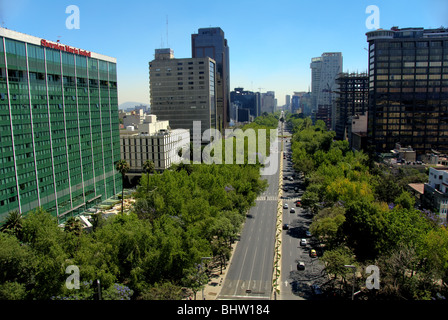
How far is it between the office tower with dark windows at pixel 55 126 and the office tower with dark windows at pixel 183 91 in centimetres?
5173

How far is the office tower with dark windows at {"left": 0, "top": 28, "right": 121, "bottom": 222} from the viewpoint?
45.1m

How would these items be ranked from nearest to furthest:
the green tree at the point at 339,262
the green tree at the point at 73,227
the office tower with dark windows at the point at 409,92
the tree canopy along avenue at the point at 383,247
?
the tree canopy along avenue at the point at 383,247
the green tree at the point at 339,262
the green tree at the point at 73,227
the office tower with dark windows at the point at 409,92

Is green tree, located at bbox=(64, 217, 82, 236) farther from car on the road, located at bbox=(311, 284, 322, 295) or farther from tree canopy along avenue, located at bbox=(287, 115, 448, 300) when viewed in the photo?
tree canopy along avenue, located at bbox=(287, 115, 448, 300)

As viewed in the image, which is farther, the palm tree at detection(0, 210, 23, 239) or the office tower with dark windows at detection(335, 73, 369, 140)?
the office tower with dark windows at detection(335, 73, 369, 140)

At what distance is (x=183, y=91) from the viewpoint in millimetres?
121188

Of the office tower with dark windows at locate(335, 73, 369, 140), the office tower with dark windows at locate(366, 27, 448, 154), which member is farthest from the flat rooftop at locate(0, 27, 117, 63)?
the office tower with dark windows at locate(335, 73, 369, 140)

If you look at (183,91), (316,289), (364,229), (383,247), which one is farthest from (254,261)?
(183,91)

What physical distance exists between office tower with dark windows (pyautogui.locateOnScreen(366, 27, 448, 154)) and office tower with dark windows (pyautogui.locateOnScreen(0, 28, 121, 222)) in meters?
63.3

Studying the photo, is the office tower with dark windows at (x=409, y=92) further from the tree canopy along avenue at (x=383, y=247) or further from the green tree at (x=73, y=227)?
the green tree at (x=73, y=227)

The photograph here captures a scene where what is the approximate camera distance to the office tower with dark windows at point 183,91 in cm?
11962

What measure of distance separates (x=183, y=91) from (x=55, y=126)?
71.1m

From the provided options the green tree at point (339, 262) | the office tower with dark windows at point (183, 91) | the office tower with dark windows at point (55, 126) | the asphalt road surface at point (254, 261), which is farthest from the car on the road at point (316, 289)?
the office tower with dark windows at point (183, 91)
